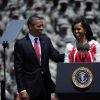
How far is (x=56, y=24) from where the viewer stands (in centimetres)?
795

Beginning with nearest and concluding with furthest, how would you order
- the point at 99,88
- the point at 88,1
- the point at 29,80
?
the point at 99,88 < the point at 29,80 < the point at 88,1

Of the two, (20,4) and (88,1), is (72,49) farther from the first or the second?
(20,4)

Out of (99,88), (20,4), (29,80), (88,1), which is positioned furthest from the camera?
(20,4)

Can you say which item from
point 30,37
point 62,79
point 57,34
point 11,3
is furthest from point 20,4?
point 62,79

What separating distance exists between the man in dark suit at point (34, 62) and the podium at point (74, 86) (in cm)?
47

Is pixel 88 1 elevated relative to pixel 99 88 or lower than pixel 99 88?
elevated

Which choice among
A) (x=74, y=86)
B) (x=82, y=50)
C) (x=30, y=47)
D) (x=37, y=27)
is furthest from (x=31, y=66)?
(x=74, y=86)

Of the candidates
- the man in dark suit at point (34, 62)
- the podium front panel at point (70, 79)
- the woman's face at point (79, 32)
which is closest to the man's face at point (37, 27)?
the man in dark suit at point (34, 62)

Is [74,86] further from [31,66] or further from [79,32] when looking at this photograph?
[31,66]

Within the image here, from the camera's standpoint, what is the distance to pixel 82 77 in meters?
5.01

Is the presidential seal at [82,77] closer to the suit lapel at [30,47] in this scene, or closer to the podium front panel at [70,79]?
the podium front panel at [70,79]

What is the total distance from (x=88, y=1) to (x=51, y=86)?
2431 mm

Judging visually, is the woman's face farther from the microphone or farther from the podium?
the podium

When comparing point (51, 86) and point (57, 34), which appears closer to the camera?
point (51, 86)
